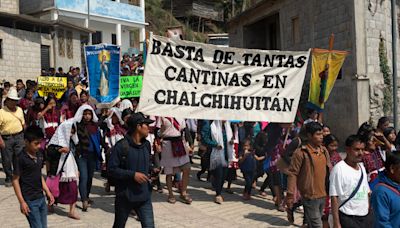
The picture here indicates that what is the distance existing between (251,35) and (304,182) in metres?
19.9

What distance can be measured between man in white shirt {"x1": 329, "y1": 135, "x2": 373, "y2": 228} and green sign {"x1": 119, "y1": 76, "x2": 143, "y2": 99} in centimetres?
802

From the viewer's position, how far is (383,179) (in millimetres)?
3928

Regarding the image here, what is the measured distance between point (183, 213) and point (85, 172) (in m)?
1.77

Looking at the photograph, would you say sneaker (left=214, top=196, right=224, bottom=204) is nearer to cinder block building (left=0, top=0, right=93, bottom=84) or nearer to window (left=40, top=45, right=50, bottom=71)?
cinder block building (left=0, top=0, right=93, bottom=84)

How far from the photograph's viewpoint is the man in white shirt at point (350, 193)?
15.8 ft

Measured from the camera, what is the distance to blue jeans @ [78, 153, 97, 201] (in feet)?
24.9

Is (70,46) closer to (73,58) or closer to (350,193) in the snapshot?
(73,58)

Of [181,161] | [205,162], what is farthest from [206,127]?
[205,162]

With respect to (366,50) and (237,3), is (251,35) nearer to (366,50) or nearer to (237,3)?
(366,50)

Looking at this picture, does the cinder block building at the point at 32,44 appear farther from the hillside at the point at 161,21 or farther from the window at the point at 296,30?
the hillside at the point at 161,21

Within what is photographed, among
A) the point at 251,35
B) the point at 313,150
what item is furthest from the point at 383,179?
the point at 251,35

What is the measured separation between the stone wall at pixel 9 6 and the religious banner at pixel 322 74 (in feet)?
75.1

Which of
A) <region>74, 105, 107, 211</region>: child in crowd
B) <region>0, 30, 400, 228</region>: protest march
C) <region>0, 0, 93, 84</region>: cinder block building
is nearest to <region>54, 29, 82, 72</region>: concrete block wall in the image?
<region>0, 0, 93, 84</region>: cinder block building

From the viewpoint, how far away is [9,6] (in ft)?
88.1
